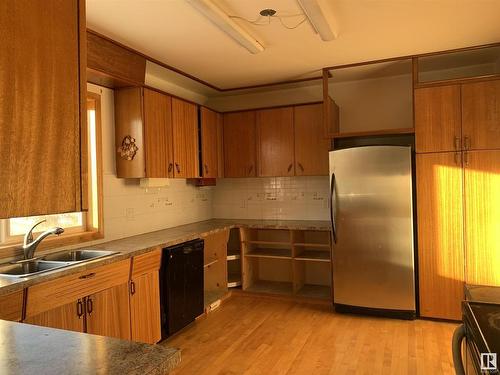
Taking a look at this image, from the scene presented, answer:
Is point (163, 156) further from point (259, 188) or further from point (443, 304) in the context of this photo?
point (443, 304)

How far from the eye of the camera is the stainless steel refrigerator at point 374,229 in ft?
11.2

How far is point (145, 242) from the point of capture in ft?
10.1

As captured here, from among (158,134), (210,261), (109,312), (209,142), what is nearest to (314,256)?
(210,261)

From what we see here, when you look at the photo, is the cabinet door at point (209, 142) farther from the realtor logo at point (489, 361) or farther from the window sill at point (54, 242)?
the realtor logo at point (489, 361)

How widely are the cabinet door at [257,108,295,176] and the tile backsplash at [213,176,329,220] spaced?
350mm

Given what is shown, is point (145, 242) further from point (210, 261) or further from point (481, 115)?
point (481, 115)

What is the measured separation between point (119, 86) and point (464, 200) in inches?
128

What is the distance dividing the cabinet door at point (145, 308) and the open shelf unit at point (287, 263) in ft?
5.13

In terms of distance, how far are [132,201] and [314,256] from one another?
2088 mm

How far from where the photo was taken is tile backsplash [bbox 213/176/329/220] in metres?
4.46

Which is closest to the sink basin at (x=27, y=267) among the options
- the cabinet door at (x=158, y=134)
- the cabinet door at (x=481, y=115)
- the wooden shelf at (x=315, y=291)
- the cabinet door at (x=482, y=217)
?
the cabinet door at (x=158, y=134)

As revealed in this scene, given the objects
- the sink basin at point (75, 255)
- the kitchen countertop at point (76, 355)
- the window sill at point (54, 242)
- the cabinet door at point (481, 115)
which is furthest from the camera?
the cabinet door at point (481, 115)

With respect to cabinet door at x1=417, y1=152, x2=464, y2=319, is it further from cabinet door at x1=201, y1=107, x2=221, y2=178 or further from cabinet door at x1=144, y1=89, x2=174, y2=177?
cabinet door at x1=144, y1=89, x2=174, y2=177

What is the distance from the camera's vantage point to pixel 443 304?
3.39 metres
